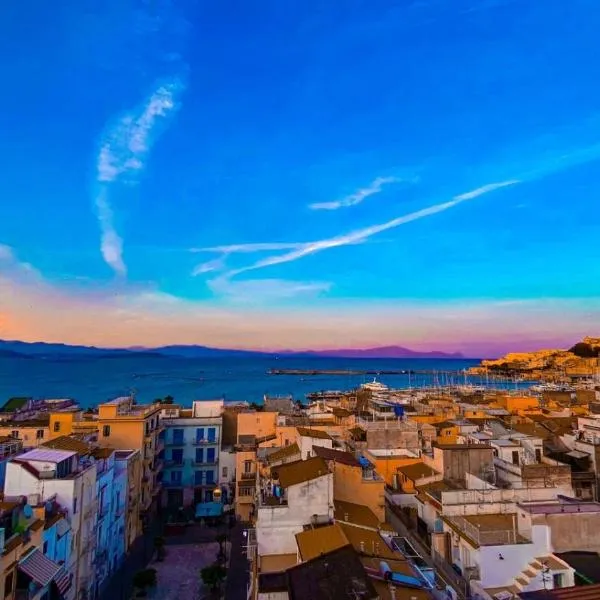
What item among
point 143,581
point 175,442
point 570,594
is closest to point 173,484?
point 175,442

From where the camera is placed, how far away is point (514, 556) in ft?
56.2

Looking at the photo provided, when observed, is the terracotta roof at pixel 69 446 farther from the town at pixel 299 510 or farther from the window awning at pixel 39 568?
the window awning at pixel 39 568

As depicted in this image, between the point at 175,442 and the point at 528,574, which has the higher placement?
the point at 528,574

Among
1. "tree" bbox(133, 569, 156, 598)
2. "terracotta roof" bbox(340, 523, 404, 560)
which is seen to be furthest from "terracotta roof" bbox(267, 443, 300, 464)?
"terracotta roof" bbox(340, 523, 404, 560)

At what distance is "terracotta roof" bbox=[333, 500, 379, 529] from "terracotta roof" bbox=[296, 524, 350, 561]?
7.29ft

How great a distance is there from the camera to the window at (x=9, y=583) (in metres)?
15.2

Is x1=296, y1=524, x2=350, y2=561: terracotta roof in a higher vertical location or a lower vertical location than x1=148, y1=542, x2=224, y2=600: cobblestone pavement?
higher

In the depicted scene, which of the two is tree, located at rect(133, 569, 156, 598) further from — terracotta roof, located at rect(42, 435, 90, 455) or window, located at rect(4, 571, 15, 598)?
window, located at rect(4, 571, 15, 598)

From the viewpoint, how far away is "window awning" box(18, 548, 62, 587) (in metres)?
16.2

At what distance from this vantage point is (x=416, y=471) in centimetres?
2845

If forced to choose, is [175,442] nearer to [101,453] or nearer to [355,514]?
[101,453]

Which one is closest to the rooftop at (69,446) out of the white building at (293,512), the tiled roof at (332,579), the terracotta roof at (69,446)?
the terracotta roof at (69,446)

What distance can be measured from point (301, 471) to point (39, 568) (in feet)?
33.5

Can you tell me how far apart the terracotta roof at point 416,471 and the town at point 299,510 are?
132 mm
